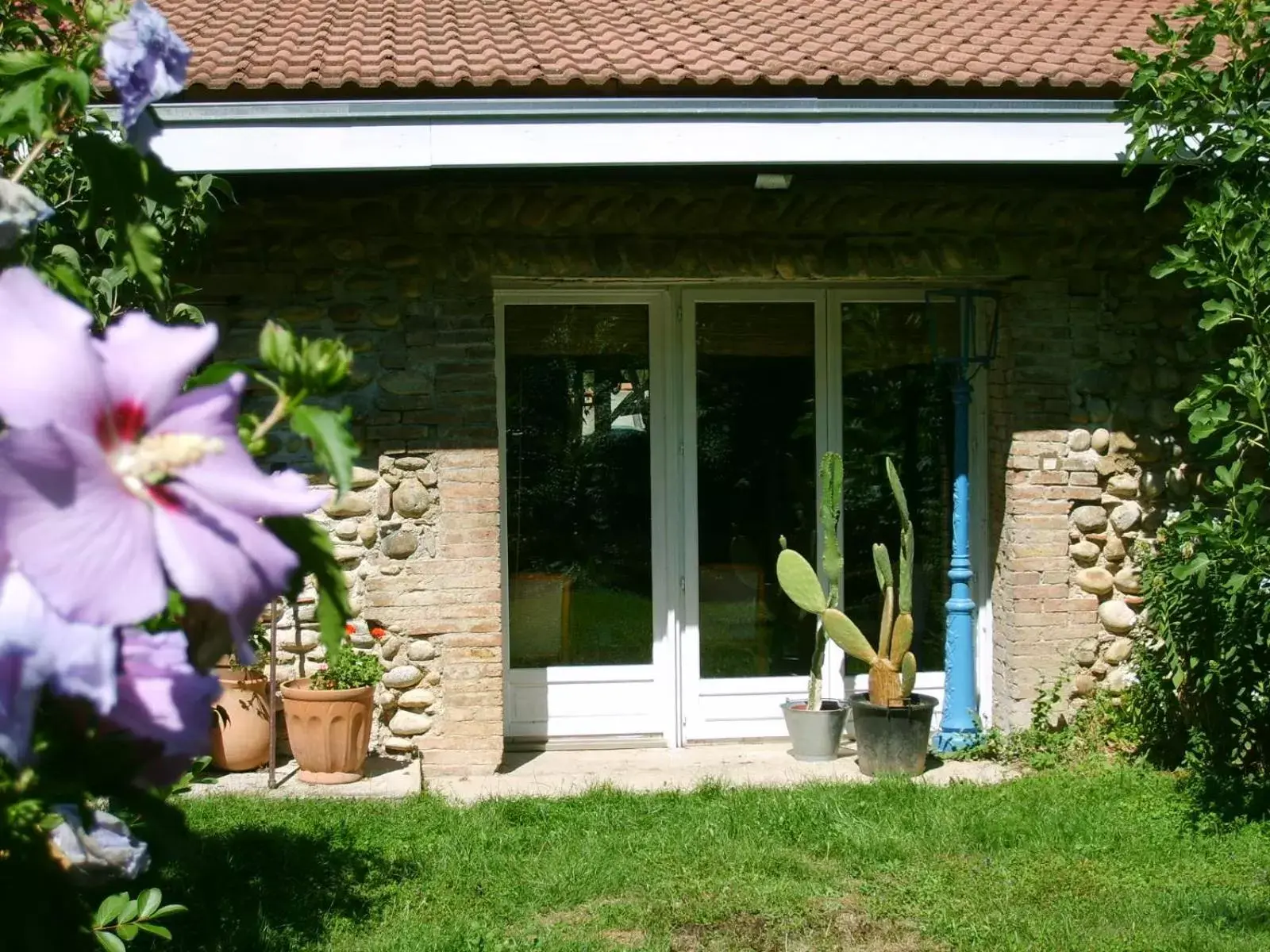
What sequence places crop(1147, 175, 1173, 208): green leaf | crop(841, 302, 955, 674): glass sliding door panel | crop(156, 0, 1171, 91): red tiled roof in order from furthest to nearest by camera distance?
crop(841, 302, 955, 674): glass sliding door panel, crop(156, 0, 1171, 91): red tiled roof, crop(1147, 175, 1173, 208): green leaf

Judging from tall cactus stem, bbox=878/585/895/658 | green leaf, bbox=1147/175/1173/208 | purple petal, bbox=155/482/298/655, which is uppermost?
green leaf, bbox=1147/175/1173/208

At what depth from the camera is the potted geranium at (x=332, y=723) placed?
618 centimetres

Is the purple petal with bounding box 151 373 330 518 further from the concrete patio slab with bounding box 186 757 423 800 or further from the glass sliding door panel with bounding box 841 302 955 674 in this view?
the glass sliding door panel with bounding box 841 302 955 674

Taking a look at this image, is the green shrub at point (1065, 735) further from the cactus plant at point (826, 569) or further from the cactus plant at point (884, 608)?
the cactus plant at point (826, 569)

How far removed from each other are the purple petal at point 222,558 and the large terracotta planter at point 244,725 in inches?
234

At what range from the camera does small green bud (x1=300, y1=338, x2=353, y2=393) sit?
0.81 metres

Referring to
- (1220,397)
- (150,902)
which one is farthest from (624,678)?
(150,902)

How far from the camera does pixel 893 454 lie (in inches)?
294

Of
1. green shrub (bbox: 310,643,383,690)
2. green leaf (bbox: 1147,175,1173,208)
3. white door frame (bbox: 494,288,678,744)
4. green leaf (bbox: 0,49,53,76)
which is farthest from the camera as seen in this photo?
white door frame (bbox: 494,288,678,744)

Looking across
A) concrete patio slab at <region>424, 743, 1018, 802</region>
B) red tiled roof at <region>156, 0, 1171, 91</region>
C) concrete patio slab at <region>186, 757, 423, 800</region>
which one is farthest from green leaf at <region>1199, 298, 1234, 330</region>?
concrete patio slab at <region>186, 757, 423, 800</region>

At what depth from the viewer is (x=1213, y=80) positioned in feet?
17.6

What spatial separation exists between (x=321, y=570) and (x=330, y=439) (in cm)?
7

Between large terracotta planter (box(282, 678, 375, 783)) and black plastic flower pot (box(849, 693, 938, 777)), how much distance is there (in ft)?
7.52

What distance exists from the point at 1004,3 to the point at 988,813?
Result: 4.58m
